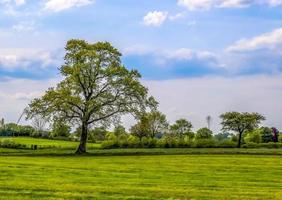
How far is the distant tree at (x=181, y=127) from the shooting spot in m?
146

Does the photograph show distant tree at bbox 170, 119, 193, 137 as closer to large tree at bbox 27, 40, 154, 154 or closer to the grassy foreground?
large tree at bbox 27, 40, 154, 154

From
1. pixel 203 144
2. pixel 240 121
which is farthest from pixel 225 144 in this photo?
pixel 240 121

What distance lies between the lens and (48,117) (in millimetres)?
63781

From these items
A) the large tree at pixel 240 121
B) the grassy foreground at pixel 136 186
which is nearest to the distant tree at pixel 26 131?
the large tree at pixel 240 121

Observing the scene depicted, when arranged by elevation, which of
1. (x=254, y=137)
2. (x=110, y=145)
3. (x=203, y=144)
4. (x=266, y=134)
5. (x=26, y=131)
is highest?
(x=26, y=131)

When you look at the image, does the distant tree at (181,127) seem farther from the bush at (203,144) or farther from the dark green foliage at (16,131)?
the bush at (203,144)

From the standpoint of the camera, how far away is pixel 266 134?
127 m

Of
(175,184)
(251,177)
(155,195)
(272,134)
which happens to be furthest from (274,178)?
(272,134)

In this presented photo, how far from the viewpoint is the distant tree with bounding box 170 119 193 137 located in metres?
146

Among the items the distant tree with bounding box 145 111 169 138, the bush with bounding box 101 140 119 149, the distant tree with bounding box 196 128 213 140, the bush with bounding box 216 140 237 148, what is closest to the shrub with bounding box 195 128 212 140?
the distant tree with bounding box 196 128 213 140

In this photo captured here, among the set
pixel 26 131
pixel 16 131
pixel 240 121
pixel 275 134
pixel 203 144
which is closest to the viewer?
pixel 203 144

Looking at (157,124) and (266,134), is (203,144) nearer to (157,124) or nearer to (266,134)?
(266,134)

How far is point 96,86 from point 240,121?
1901 inches

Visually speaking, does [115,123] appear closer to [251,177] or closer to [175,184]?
[251,177]
